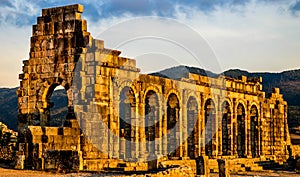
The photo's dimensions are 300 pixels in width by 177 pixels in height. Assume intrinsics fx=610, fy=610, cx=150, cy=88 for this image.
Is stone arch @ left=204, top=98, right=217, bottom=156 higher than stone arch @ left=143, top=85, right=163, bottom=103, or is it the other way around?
stone arch @ left=143, top=85, right=163, bottom=103

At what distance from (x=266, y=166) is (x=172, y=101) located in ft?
30.5

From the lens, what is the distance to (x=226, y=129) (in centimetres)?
4091

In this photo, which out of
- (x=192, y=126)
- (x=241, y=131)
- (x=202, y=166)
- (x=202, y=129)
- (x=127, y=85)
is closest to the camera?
(x=202, y=166)

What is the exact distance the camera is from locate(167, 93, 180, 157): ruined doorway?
34156 millimetres

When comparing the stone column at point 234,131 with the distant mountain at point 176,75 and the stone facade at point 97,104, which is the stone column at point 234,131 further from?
the distant mountain at point 176,75

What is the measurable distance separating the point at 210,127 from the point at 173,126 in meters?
5.15

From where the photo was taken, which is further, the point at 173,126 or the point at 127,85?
the point at 173,126

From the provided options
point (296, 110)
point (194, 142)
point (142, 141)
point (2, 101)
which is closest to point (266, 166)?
point (194, 142)

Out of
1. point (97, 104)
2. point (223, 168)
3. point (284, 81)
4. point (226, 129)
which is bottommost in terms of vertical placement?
point (223, 168)

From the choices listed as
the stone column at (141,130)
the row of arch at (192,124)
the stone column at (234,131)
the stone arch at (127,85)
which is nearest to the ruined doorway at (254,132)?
the row of arch at (192,124)

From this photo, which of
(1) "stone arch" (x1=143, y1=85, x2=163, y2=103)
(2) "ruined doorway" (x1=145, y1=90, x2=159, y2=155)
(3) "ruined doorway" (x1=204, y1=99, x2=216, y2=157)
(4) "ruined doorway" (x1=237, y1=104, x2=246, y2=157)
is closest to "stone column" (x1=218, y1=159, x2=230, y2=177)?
(1) "stone arch" (x1=143, y1=85, x2=163, y2=103)

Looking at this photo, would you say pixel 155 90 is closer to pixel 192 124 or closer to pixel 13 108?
pixel 192 124

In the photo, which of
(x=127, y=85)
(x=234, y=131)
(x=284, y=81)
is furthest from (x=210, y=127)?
(x=284, y=81)

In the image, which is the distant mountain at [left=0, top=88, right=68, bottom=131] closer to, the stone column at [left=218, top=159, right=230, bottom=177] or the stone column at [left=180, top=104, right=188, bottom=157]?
the stone column at [left=180, top=104, right=188, bottom=157]
